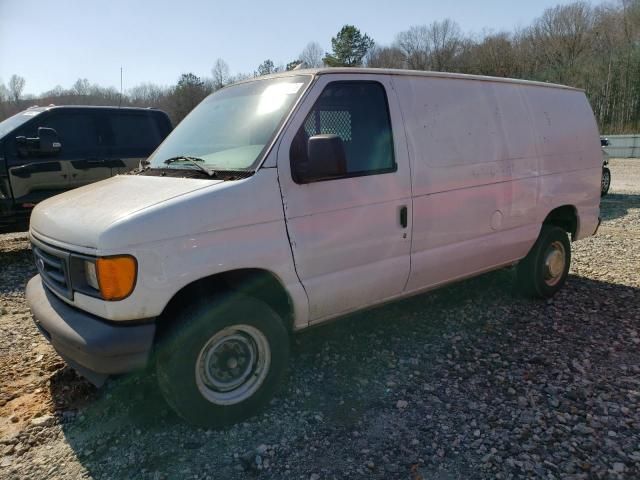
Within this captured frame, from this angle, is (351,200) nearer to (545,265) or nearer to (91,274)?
(91,274)

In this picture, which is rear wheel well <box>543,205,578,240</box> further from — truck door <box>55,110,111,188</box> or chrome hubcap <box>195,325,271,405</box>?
truck door <box>55,110,111,188</box>

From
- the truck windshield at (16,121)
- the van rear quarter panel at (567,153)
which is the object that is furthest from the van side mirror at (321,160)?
the truck windshield at (16,121)

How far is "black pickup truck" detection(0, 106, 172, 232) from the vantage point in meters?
6.75

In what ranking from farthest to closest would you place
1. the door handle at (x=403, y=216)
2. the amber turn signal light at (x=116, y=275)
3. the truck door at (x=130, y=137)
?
the truck door at (x=130, y=137)
the door handle at (x=403, y=216)
the amber turn signal light at (x=116, y=275)

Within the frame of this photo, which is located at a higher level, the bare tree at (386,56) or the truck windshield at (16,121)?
the bare tree at (386,56)

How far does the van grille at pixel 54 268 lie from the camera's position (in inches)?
107

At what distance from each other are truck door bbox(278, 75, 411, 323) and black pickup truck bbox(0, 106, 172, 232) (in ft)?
17.5

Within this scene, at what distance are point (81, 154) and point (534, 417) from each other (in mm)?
7131

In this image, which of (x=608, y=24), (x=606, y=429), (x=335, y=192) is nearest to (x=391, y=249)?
(x=335, y=192)

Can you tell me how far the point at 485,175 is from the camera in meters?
4.07

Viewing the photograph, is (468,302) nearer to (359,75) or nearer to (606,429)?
(606,429)

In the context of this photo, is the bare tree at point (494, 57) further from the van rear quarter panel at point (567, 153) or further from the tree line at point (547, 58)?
the van rear quarter panel at point (567, 153)

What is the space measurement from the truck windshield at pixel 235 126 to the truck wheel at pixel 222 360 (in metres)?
0.94

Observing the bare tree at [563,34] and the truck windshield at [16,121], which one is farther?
the bare tree at [563,34]
